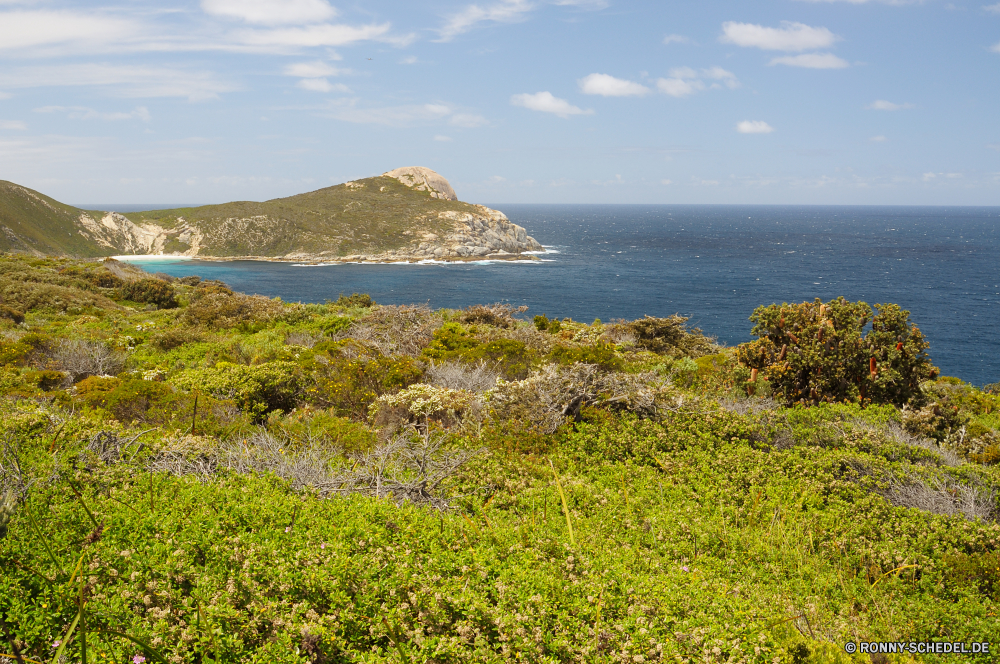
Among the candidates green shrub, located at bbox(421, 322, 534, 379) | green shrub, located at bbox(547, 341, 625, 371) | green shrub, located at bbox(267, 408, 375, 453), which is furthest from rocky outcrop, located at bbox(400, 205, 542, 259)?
green shrub, located at bbox(267, 408, 375, 453)

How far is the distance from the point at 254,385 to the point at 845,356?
10067 millimetres

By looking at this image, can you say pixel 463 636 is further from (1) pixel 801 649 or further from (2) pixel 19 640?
(2) pixel 19 640

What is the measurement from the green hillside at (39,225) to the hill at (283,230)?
0.68 ft

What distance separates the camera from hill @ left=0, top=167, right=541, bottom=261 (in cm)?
9475

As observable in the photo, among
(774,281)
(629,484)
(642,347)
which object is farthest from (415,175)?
(629,484)

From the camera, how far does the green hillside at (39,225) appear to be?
81.1 meters

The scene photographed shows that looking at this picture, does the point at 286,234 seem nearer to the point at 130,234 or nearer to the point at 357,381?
the point at 130,234

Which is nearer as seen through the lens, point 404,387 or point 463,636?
point 463,636

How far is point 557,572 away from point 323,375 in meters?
7.11

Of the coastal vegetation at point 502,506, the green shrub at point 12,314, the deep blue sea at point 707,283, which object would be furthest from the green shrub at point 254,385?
the deep blue sea at point 707,283

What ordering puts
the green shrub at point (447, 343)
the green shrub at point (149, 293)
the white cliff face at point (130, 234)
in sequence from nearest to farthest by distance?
1. the green shrub at point (447, 343)
2. the green shrub at point (149, 293)
3. the white cliff face at point (130, 234)

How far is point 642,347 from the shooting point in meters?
17.2

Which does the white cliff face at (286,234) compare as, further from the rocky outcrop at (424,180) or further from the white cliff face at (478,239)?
the rocky outcrop at (424,180)

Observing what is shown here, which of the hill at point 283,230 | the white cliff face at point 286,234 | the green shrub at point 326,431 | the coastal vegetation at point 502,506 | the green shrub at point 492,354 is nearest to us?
the coastal vegetation at point 502,506
